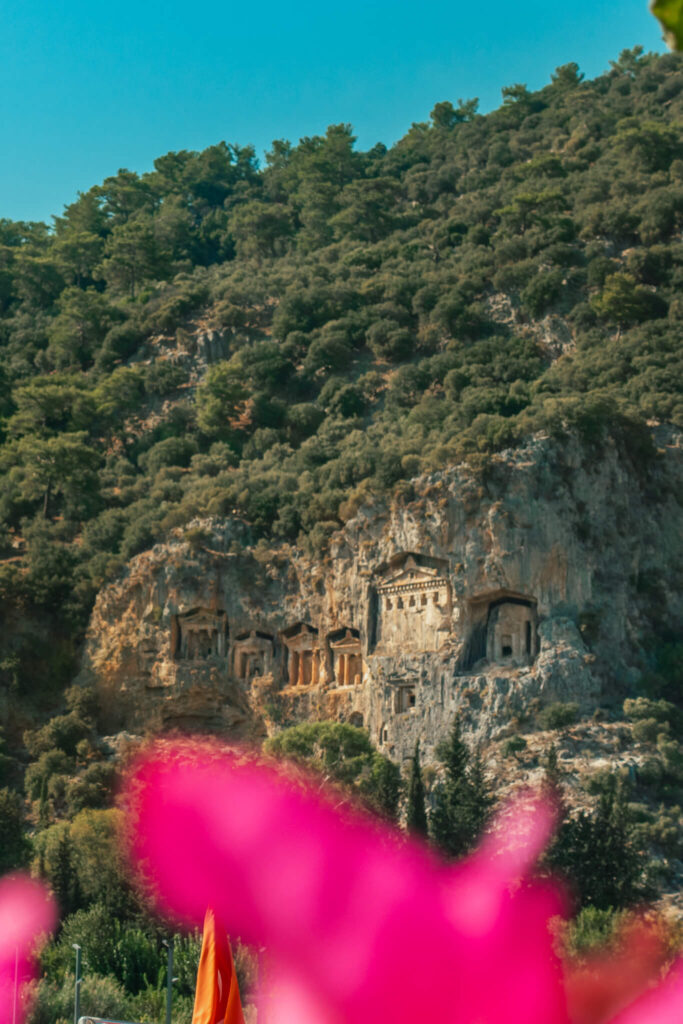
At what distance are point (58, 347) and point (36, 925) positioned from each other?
49.7 metres

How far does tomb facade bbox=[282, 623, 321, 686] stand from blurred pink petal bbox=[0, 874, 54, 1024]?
55.7ft

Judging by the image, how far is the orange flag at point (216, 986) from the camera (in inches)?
842

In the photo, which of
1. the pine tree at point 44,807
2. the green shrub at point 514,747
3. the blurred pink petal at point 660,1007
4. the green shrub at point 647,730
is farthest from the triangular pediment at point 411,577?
the blurred pink petal at point 660,1007

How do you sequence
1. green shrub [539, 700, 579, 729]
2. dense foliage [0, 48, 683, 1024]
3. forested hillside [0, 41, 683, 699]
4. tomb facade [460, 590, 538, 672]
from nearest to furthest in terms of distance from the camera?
dense foliage [0, 48, 683, 1024] < green shrub [539, 700, 579, 729] < tomb facade [460, 590, 538, 672] < forested hillside [0, 41, 683, 699]

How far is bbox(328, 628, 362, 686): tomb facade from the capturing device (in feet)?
175

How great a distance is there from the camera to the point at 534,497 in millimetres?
50812

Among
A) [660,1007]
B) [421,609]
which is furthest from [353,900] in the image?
[421,609]

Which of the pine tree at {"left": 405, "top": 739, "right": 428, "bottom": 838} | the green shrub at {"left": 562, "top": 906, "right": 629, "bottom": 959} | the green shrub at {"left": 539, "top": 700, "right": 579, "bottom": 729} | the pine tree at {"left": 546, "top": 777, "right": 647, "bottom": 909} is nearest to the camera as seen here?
the green shrub at {"left": 562, "top": 906, "right": 629, "bottom": 959}

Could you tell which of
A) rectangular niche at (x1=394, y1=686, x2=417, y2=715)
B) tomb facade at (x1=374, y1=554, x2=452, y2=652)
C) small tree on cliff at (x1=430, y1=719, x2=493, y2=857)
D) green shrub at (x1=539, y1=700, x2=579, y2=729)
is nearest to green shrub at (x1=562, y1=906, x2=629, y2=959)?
small tree on cliff at (x1=430, y1=719, x2=493, y2=857)

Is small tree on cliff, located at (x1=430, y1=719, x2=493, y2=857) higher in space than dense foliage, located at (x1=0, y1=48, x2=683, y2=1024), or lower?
lower

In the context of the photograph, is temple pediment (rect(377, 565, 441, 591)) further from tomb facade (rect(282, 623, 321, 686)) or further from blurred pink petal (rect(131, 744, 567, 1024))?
blurred pink petal (rect(131, 744, 567, 1024))

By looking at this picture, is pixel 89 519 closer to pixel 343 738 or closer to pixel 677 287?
pixel 343 738

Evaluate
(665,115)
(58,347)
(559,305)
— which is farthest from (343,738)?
(665,115)

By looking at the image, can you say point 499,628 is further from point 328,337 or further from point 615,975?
point 328,337
